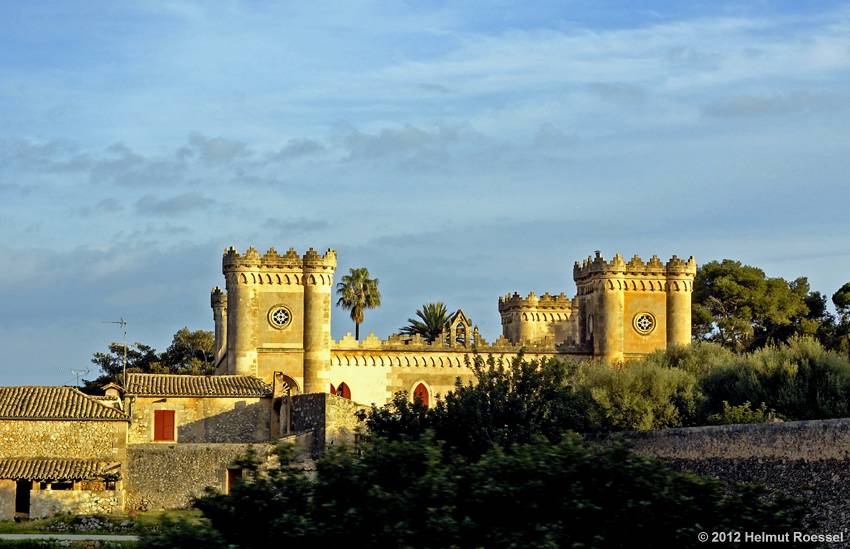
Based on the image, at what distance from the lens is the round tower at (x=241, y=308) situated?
68.4 m

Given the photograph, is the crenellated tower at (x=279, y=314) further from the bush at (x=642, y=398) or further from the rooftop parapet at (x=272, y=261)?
the bush at (x=642, y=398)

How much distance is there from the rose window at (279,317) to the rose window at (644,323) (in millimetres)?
14702

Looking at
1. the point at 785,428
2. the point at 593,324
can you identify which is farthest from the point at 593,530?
the point at 593,324

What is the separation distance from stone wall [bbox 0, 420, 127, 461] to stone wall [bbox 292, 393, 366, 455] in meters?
6.04

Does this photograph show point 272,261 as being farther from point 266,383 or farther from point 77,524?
point 77,524

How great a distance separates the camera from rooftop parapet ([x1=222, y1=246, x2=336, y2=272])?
229 feet

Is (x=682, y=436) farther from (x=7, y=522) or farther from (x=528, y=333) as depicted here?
(x=528, y=333)

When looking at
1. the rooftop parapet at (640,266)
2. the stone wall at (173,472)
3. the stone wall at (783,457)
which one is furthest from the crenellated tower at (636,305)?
the stone wall at (783,457)

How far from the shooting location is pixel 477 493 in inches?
1078

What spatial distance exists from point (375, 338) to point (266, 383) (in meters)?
7.95

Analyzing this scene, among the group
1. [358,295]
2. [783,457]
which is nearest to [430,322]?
[358,295]

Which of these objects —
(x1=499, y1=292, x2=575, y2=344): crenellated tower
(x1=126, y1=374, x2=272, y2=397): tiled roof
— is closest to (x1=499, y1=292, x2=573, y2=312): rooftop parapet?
(x1=499, y1=292, x2=575, y2=344): crenellated tower

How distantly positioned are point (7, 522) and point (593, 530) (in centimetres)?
2913

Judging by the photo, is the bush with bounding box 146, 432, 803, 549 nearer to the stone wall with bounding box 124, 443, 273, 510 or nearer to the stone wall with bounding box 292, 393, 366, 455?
the stone wall with bounding box 124, 443, 273, 510
